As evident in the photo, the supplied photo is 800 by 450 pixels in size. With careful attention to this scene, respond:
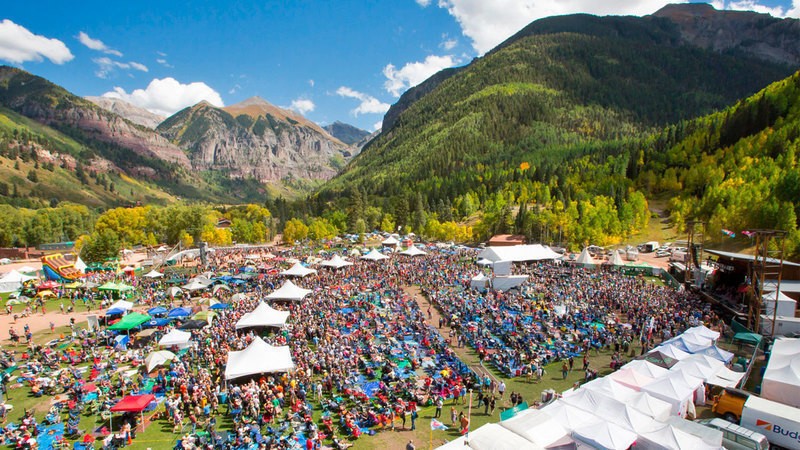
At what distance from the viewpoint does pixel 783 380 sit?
1445 cm

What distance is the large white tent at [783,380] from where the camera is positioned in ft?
46.6

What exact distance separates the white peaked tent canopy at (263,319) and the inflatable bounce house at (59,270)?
96.1 ft

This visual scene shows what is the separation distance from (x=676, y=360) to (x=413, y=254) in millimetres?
39127

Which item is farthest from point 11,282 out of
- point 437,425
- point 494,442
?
point 494,442

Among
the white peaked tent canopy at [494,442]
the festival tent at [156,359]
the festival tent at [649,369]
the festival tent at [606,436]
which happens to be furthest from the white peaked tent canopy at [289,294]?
the festival tent at [606,436]

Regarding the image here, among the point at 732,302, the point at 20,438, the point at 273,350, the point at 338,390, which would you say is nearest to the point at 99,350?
the point at 20,438

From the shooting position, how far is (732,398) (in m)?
14.1

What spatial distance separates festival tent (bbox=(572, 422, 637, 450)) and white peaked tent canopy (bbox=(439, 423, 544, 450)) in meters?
1.50

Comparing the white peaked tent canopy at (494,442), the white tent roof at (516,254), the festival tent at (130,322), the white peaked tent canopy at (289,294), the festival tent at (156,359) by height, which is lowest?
the festival tent at (156,359)

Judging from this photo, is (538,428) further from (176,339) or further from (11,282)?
(11,282)

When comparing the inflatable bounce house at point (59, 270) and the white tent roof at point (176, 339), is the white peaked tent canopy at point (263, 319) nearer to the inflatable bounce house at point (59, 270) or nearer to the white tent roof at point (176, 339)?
the white tent roof at point (176, 339)

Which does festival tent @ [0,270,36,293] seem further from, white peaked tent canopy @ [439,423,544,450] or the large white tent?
the large white tent

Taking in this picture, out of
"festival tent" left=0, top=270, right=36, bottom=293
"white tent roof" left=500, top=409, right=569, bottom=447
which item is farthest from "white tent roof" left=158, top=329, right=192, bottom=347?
"festival tent" left=0, top=270, right=36, bottom=293

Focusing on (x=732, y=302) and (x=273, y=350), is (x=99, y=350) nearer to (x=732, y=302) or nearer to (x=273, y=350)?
(x=273, y=350)
